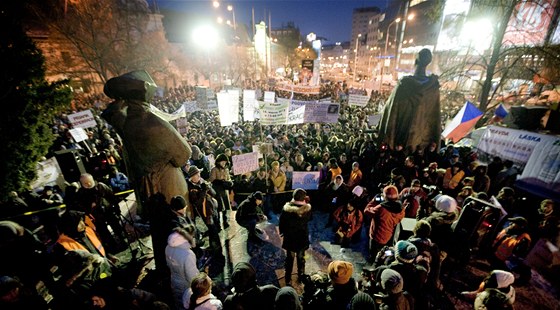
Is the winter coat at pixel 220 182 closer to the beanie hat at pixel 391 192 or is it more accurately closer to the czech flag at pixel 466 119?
the beanie hat at pixel 391 192

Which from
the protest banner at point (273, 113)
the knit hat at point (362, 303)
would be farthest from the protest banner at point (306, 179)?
the knit hat at point (362, 303)

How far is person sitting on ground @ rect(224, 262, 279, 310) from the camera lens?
9.83 ft

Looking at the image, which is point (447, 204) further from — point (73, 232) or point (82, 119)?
point (82, 119)

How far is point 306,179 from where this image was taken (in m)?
7.30

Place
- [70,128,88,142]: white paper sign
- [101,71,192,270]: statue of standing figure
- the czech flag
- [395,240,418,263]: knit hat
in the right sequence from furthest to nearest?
[70,128,88,142]: white paper sign, the czech flag, [101,71,192,270]: statue of standing figure, [395,240,418,263]: knit hat

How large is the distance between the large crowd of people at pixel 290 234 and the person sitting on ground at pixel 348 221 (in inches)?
1.1

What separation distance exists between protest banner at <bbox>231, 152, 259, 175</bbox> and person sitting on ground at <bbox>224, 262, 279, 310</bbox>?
14.1ft

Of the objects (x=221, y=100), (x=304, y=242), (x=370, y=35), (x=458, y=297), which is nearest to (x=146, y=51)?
(x=221, y=100)

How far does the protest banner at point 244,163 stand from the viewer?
7180 mm

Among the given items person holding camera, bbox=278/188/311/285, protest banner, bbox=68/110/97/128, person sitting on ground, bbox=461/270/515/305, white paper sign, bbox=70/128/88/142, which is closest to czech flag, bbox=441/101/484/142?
person sitting on ground, bbox=461/270/515/305

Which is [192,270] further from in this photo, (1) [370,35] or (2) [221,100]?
(1) [370,35]

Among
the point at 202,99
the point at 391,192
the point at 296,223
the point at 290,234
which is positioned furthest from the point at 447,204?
the point at 202,99

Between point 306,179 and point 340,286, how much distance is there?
412 centimetres

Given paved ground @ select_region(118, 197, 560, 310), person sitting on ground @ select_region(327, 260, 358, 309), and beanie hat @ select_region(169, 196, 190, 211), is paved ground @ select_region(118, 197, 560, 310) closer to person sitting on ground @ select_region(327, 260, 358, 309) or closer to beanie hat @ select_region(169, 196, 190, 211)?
beanie hat @ select_region(169, 196, 190, 211)
